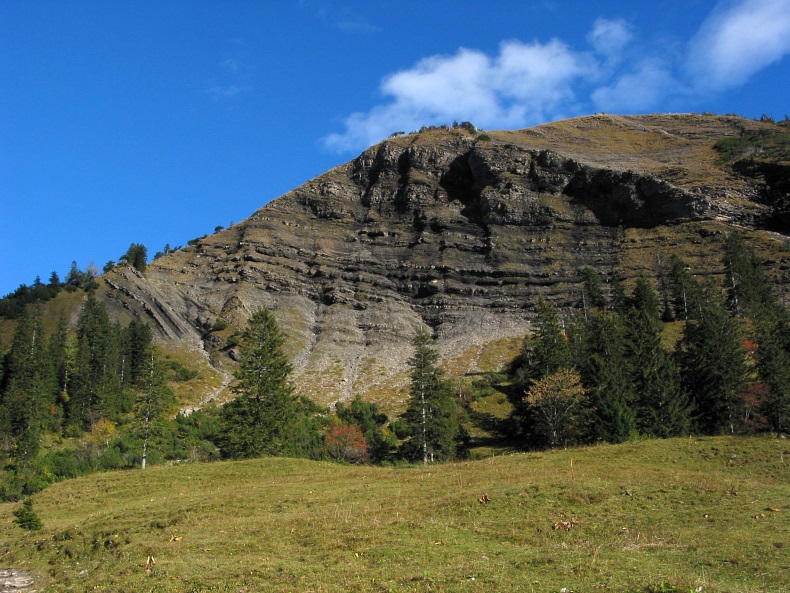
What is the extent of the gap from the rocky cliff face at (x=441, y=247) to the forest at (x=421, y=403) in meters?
21.1

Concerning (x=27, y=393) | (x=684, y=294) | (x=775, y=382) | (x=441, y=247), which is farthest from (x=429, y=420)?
(x=441, y=247)

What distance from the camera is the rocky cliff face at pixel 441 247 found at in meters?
115

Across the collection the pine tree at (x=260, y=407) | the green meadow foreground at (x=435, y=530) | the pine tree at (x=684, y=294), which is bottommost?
the green meadow foreground at (x=435, y=530)

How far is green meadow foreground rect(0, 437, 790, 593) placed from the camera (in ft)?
52.7

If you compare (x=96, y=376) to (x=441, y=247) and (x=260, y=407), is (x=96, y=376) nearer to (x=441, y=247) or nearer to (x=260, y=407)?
(x=260, y=407)

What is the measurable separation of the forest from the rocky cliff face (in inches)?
831

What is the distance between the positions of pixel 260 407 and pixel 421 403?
1686 cm

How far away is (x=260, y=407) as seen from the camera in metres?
53.2

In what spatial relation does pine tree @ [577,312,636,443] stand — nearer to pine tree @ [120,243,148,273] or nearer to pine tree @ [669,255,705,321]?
pine tree @ [669,255,705,321]

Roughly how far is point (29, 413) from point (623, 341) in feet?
231

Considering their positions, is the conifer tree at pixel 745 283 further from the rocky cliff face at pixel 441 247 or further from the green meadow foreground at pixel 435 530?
the green meadow foreground at pixel 435 530

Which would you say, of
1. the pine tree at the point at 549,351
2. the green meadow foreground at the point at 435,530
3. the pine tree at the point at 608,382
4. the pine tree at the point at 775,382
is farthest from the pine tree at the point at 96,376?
the pine tree at the point at 775,382

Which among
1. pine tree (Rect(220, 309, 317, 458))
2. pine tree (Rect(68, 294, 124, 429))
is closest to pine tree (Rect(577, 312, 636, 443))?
pine tree (Rect(220, 309, 317, 458))

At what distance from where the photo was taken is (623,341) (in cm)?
6412
